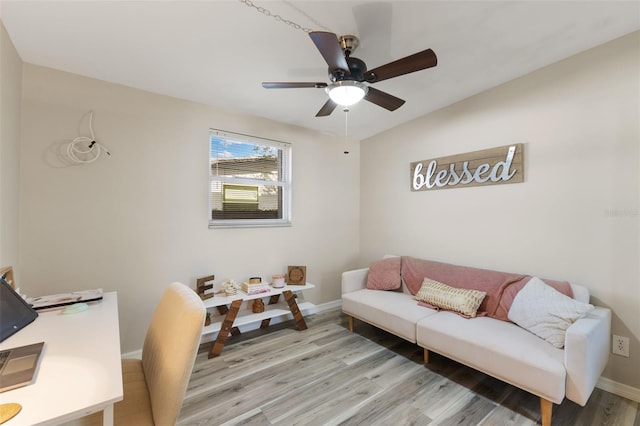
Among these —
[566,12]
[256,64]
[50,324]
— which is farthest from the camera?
[256,64]

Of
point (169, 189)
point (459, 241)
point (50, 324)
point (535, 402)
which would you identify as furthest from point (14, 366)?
point (459, 241)

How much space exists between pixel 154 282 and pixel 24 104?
1663 mm

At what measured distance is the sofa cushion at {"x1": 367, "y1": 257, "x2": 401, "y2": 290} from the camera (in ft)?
10.6

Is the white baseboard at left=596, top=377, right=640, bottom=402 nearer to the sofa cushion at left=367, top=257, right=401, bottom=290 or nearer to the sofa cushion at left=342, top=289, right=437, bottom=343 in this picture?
the sofa cushion at left=342, top=289, right=437, bottom=343

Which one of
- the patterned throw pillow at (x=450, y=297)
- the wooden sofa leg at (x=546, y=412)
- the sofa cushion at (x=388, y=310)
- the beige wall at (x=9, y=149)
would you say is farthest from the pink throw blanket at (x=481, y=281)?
the beige wall at (x=9, y=149)

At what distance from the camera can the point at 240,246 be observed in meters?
3.10

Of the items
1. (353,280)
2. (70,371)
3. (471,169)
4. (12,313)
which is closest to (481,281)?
(471,169)

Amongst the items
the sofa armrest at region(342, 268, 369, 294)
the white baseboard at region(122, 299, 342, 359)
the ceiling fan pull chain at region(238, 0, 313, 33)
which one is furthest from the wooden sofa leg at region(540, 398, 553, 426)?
the ceiling fan pull chain at region(238, 0, 313, 33)

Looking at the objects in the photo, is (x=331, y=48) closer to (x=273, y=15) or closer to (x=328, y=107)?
(x=273, y=15)

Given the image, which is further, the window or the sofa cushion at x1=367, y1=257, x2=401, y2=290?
the sofa cushion at x1=367, y1=257, x2=401, y2=290

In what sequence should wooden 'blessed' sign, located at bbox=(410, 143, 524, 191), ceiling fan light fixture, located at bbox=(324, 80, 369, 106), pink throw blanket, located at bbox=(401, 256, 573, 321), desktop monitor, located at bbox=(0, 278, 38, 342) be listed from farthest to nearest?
wooden 'blessed' sign, located at bbox=(410, 143, 524, 191), pink throw blanket, located at bbox=(401, 256, 573, 321), ceiling fan light fixture, located at bbox=(324, 80, 369, 106), desktop monitor, located at bbox=(0, 278, 38, 342)

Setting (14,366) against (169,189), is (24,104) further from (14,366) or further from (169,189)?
(14,366)

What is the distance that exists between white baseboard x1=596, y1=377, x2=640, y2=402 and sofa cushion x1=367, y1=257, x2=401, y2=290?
1729mm

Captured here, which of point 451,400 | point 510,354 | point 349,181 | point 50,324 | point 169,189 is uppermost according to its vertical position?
point 349,181
